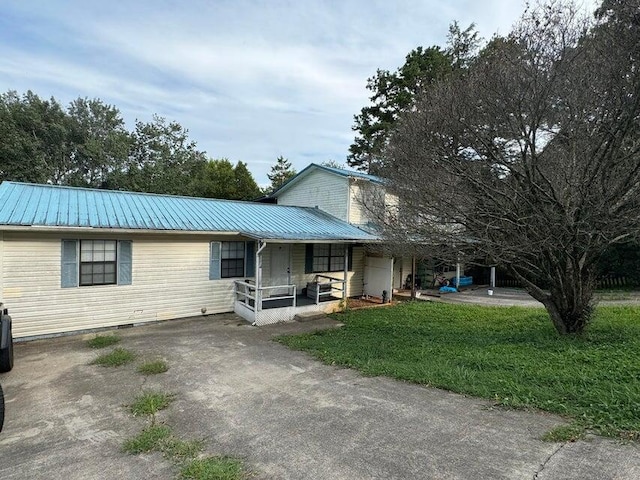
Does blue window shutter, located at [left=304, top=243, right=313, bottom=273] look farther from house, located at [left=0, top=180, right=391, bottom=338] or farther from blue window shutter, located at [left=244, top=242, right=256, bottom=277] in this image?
blue window shutter, located at [left=244, top=242, right=256, bottom=277]

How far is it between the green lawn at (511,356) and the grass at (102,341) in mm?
4080

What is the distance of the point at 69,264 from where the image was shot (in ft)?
29.3

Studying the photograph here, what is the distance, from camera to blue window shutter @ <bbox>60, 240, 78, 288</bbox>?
8.86 metres

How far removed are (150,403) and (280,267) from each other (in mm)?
7969

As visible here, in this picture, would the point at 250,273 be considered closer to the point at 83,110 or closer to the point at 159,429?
the point at 159,429

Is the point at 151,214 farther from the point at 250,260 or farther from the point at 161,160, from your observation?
the point at 161,160

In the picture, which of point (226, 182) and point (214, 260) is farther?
point (226, 182)

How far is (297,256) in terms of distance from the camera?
1304 centimetres

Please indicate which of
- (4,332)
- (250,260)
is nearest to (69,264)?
(4,332)

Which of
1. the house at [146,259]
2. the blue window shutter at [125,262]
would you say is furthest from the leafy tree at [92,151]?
the blue window shutter at [125,262]

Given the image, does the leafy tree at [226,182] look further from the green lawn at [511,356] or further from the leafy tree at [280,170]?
the green lawn at [511,356]

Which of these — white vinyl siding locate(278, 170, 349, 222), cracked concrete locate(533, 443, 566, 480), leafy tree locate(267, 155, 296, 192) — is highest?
leafy tree locate(267, 155, 296, 192)

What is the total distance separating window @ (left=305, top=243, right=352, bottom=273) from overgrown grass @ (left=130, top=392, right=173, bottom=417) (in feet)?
27.1

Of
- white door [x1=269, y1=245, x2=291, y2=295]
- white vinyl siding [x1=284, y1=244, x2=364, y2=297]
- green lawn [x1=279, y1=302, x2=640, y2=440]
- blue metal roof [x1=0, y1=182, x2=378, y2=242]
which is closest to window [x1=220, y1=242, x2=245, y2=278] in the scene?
blue metal roof [x1=0, y1=182, x2=378, y2=242]
